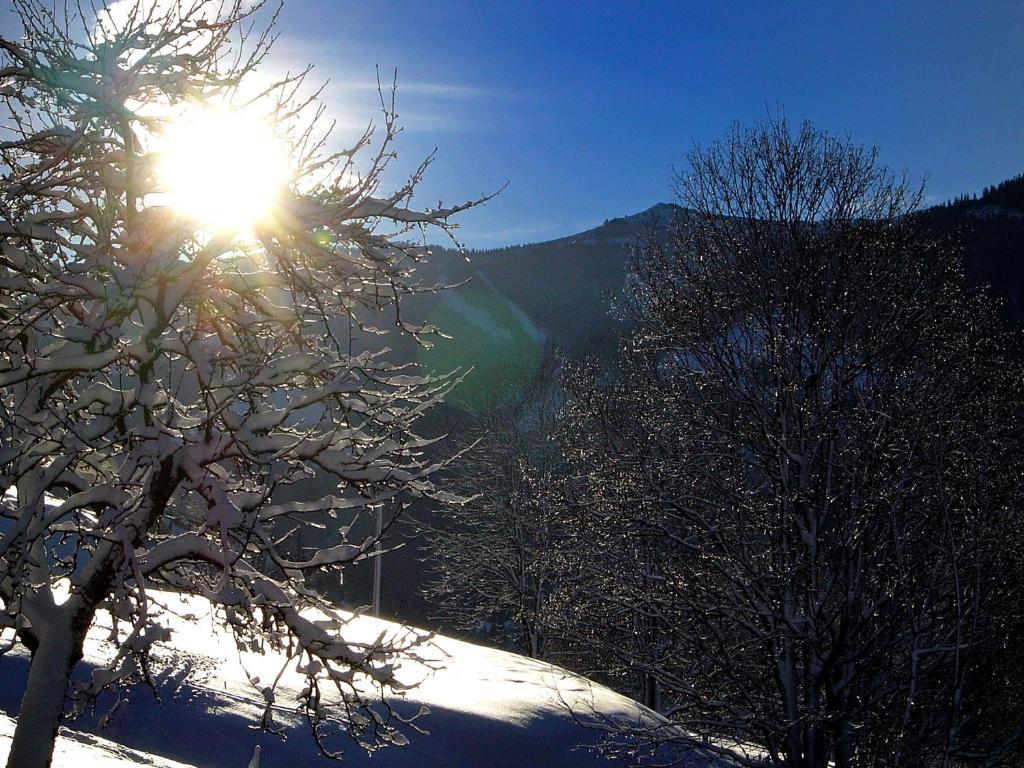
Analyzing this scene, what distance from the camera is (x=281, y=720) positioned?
723 centimetres

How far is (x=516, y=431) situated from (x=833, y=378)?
1529cm

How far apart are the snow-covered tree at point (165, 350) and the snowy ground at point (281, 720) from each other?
775 millimetres

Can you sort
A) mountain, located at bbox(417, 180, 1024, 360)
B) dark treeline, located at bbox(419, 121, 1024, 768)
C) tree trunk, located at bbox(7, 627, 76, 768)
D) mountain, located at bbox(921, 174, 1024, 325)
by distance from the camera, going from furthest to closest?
mountain, located at bbox(417, 180, 1024, 360) < mountain, located at bbox(921, 174, 1024, 325) < dark treeline, located at bbox(419, 121, 1024, 768) < tree trunk, located at bbox(7, 627, 76, 768)

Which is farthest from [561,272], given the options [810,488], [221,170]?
[221,170]

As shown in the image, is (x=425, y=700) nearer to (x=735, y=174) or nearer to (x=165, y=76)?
(x=165, y=76)

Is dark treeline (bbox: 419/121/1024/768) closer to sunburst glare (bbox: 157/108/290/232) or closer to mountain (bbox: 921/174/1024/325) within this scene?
sunburst glare (bbox: 157/108/290/232)

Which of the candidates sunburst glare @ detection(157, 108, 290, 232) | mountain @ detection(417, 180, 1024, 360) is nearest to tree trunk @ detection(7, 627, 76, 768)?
sunburst glare @ detection(157, 108, 290, 232)

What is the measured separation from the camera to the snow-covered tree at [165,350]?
4.44 meters

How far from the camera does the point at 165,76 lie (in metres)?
5.00

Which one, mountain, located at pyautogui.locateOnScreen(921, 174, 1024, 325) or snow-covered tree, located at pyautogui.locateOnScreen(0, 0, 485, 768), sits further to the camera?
mountain, located at pyautogui.locateOnScreen(921, 174, 1024, 325)

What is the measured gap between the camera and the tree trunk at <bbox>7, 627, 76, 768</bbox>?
4332 millimetres

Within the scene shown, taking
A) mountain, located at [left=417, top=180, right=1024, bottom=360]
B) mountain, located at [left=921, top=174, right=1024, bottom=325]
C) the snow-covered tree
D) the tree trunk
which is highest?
mountain, located at [left=417, top=180, right=1024, bottom=360]

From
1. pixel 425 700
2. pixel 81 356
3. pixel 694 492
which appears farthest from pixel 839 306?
pixel 81 356

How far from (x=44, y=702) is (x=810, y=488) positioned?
24.1 ft
